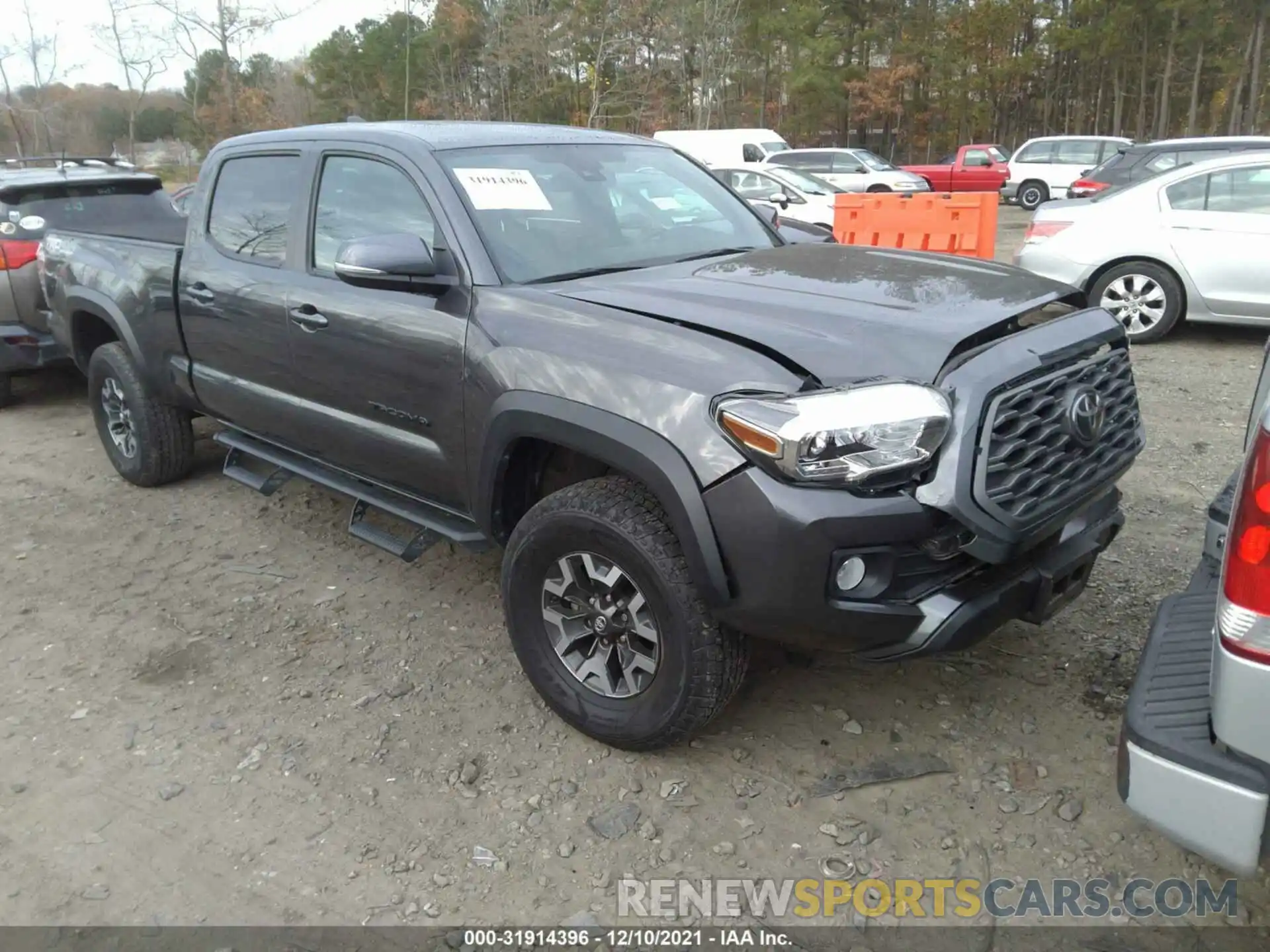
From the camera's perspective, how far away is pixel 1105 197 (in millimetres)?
8000

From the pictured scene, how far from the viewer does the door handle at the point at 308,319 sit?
3666 mm

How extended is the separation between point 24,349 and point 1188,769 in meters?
7.33

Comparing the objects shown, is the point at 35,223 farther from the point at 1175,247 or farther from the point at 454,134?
the point at 1175,247

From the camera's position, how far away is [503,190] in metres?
3.38

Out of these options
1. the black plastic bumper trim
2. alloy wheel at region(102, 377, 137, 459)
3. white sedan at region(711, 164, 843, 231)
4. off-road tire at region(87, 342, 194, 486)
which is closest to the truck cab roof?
off-road tire at region(87, 342, 194, 486)

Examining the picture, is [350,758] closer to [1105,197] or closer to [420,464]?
[420,464]

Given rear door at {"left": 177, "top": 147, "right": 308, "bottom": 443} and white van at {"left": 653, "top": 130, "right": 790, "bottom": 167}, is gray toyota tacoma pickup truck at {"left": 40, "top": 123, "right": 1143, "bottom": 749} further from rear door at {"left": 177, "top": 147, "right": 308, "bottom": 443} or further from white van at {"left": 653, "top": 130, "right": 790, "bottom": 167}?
white van at {"left": 653, "top": 130, "right": 790, "bottom": 167}

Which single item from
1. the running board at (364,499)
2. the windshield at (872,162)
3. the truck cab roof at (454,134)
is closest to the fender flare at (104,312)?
the running board at (364,499)

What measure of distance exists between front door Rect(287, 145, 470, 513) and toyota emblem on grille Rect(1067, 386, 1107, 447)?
181cm

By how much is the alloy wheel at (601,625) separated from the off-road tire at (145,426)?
316 cm

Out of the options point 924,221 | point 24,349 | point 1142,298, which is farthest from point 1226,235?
point 24,349

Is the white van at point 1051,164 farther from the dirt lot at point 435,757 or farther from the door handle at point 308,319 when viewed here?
the door handle at point 308,319

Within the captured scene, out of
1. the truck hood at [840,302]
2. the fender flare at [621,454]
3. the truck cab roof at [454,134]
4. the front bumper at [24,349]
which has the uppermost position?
the truck cab roof at [454,134]

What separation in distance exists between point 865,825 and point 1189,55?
44.7 m
